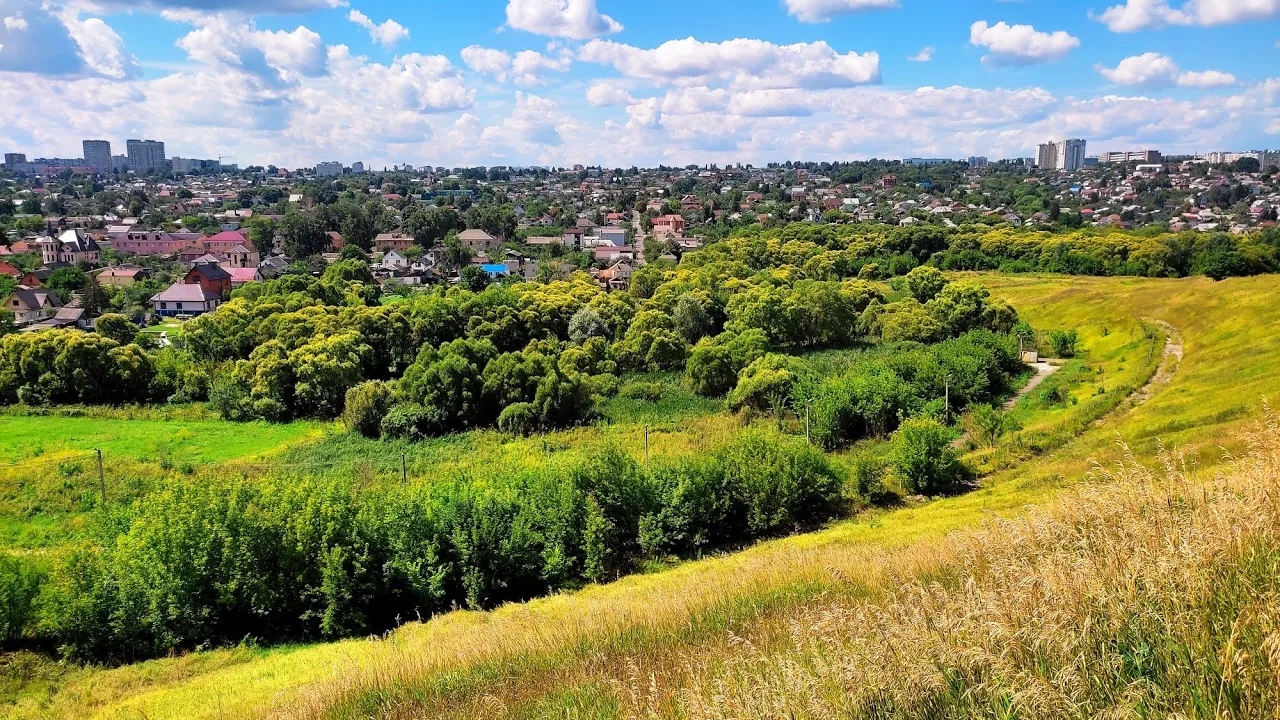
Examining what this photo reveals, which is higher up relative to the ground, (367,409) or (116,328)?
(116,328)

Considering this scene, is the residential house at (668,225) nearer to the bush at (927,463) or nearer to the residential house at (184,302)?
the residential house at (184,302)

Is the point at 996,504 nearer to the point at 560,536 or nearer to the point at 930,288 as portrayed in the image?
the point at 560,536

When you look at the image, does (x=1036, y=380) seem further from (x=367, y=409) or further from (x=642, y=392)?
(x=367, y=409)

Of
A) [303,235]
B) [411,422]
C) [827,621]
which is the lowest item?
[411,422]

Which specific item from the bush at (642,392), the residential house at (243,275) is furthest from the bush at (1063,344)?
the residential house at (243,275)

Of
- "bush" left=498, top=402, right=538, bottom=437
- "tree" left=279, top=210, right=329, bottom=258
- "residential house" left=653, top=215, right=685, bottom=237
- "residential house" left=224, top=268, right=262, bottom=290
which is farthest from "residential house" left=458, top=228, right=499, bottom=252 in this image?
"bush" left=498, top=402, right=538, bottom=437

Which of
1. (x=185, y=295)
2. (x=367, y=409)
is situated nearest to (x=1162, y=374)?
(x=367, y=409)

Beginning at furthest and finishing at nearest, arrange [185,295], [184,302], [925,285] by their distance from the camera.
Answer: [185,295]
[184,302]
[925,285]
